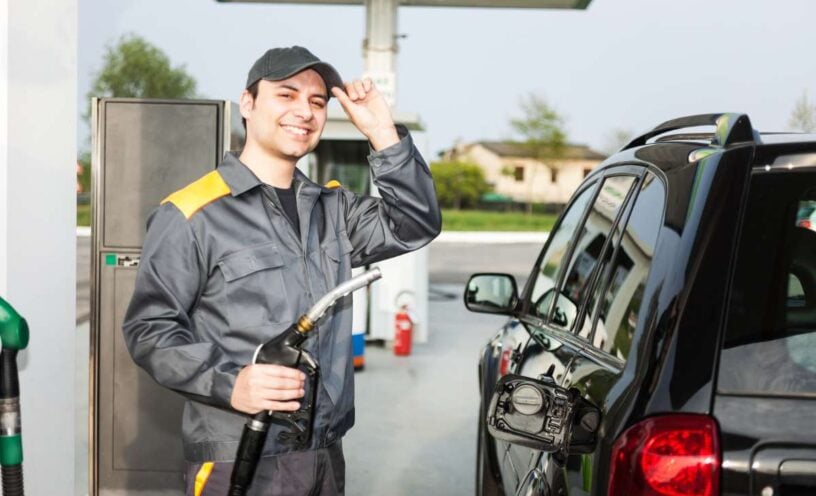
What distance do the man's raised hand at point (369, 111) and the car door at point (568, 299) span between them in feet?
2.14

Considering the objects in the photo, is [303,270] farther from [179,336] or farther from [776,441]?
[776,441]

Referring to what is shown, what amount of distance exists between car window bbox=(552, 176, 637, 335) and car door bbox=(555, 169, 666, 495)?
0.13 meters

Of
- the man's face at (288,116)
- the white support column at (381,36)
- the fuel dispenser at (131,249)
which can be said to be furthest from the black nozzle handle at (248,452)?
the white support column at (381,36)

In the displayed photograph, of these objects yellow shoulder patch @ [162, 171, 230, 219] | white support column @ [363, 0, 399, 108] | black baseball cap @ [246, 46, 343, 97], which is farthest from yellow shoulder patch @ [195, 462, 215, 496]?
white support column @ [363, 0, 399, 108]

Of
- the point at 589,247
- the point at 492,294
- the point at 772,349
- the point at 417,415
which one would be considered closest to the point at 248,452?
the point at 772,349

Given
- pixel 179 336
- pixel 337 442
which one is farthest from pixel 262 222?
pixel 337 442

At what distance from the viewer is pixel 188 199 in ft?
8.34

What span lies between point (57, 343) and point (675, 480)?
2576mm

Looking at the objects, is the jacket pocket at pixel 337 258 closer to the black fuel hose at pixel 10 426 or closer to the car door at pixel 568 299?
the car door at pixel 568 299

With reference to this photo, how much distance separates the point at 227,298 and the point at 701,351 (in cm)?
111

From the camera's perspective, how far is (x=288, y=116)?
261 centimetres

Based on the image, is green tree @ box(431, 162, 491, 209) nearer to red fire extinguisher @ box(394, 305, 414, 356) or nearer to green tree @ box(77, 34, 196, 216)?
green tree @ box(77, 34, 196, 216)

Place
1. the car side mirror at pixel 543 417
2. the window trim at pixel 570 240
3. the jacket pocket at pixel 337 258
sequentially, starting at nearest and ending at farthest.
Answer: the car side mirror at pixel 543 417, the jacket pocket at pixel 337 258, the window trim at pixel 570 240

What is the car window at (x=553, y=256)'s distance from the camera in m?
3.64
